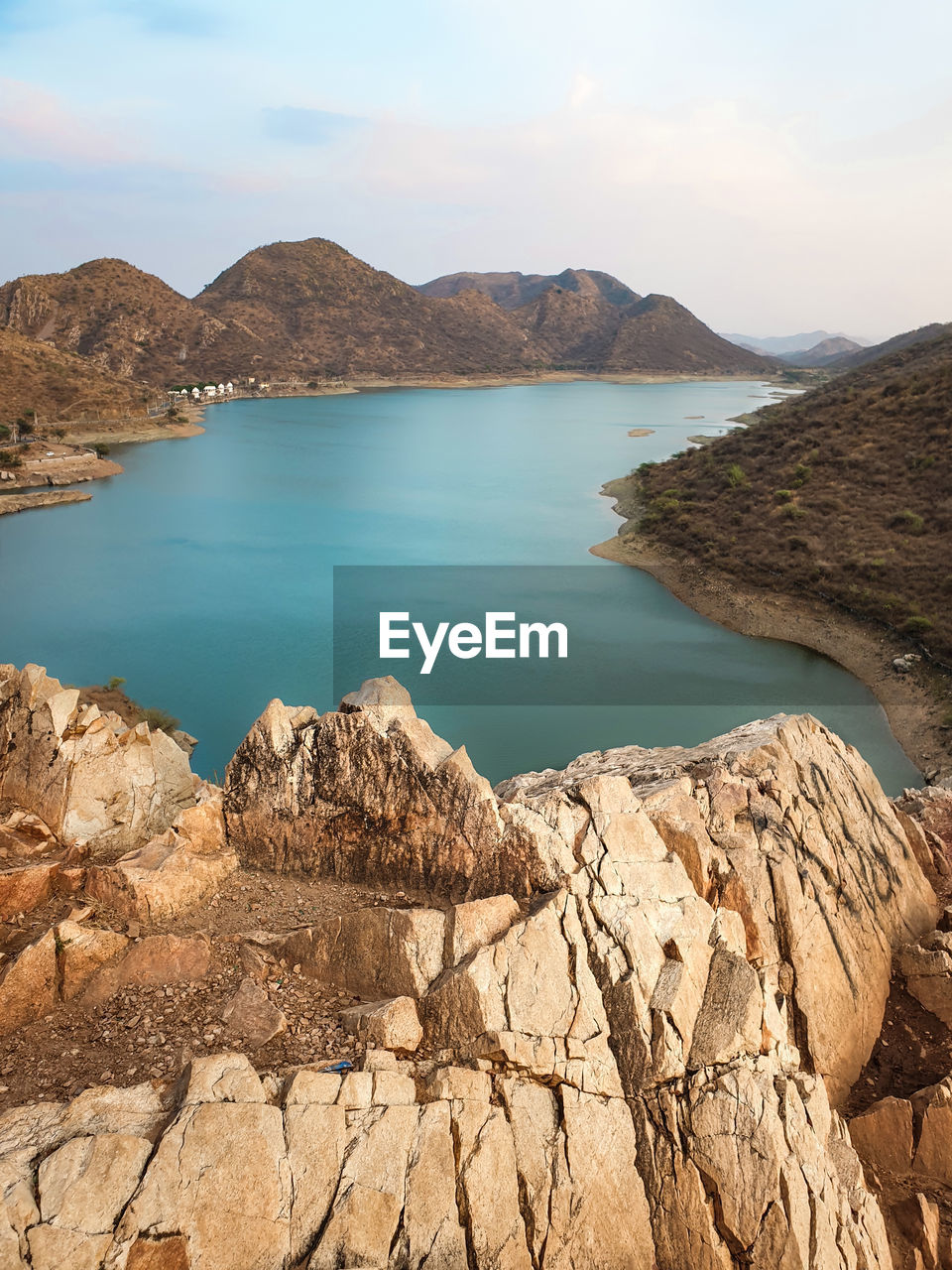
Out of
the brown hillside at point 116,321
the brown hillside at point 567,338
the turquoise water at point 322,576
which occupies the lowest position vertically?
the turquoise water at point 322,576

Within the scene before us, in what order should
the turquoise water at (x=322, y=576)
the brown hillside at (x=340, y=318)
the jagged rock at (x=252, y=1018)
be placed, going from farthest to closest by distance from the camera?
the brown hillside at (x=340, y=318) → the turquoise water at (x=322, y=576) → the jagged rock at (x=252, y=1018)

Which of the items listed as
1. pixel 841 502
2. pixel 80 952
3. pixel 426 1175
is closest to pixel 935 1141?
pixel 426 1175

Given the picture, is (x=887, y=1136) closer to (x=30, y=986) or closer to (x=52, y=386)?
(x=30, y=986)

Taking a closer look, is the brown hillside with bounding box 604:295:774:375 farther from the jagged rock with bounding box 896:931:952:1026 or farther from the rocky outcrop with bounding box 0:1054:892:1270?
the rocky outcrop with bounding box 0:1054:892:1270

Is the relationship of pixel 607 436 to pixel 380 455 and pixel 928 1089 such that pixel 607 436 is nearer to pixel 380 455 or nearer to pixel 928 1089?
pixel 380 455

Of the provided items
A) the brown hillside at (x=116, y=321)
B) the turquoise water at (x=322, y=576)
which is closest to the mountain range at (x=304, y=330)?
the brown hillside at (x=116, y=321)

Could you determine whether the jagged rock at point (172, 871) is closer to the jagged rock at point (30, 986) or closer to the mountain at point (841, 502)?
the jagged rock at point (30, 986)

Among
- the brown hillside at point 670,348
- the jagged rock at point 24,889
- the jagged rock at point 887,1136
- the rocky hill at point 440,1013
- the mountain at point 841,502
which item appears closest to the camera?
the rocky hill at point 440,1013
